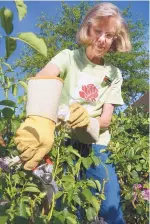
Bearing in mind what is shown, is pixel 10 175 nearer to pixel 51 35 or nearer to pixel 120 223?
pixel 120 223

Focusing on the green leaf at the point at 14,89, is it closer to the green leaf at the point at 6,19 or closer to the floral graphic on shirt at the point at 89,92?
the floral graphic on shirt at the point at 89,92

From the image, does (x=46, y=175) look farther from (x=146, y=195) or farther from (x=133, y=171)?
(x=133, y=171)

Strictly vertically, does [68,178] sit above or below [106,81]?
below

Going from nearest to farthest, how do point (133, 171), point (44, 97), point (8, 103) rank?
1. point (8, 103)
2. point (44, 97)
3. point (133, 171)

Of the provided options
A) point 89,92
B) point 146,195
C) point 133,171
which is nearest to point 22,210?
point 89,92

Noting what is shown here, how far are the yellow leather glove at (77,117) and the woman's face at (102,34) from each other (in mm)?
468

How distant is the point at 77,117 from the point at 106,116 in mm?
433

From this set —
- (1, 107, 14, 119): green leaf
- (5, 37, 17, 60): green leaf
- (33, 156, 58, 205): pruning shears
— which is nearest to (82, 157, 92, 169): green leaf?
(33, 156, 58, 205): pruning shears

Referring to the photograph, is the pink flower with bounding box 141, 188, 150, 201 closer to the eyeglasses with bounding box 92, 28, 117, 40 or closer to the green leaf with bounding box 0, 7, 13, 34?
the eyeglasses with bounding box 92, 28, 117, 40

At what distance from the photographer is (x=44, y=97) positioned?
3.30ft

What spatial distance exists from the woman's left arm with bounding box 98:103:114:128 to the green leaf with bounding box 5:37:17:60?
0.91 meters

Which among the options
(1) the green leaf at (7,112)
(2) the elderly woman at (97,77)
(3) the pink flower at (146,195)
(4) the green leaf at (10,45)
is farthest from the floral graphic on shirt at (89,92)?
(4) the green leaf at (10,45)

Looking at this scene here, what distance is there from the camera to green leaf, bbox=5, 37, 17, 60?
63cm

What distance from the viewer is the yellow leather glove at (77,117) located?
1117 millimetres
